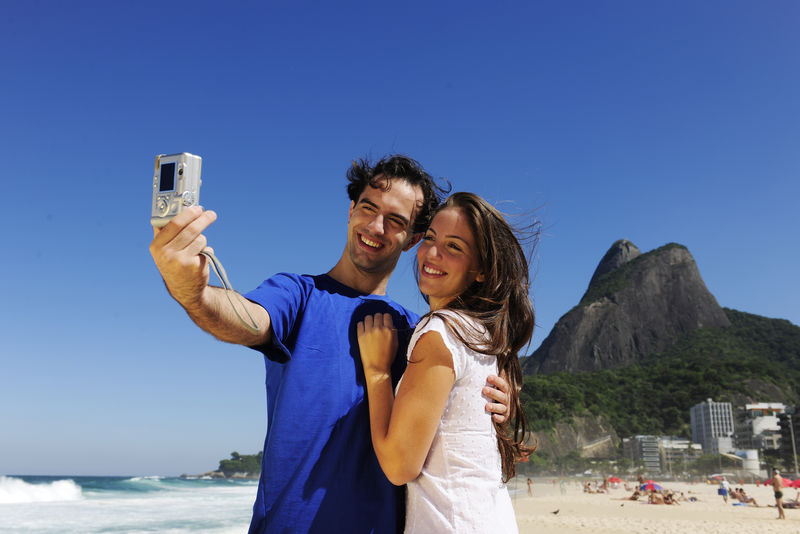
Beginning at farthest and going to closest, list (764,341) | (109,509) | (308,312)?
(764,341)
(109,509)
(308,312)

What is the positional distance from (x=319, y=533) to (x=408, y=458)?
37 centimetres

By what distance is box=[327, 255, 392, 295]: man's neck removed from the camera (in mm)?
2264

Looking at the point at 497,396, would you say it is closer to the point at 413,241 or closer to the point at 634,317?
the point at 413,241

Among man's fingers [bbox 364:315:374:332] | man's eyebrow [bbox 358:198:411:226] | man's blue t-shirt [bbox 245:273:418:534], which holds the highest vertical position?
man's eyebrow [bbox 358:198:411:226]

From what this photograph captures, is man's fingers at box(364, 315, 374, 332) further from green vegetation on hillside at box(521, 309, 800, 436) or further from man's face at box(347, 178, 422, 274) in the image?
green vegetation on hillside at box(521, 309, 800, 436)

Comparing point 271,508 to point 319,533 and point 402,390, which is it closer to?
point 319,533

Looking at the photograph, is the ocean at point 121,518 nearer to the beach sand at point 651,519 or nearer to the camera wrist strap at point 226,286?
the beach sand at point 651,519

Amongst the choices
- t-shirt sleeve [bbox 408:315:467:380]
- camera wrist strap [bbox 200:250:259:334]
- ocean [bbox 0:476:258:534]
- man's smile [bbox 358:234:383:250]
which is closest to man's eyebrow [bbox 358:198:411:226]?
man's smile [bbox 358:234:383:250]

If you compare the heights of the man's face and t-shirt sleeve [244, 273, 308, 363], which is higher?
the man's face

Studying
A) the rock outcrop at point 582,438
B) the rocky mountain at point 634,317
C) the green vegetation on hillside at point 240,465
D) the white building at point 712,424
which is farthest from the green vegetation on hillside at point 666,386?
the green vegetation on hillside at point 240,465

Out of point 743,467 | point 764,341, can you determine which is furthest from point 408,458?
point 764,341

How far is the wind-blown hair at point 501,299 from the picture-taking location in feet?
6.39

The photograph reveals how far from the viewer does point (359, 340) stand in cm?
191

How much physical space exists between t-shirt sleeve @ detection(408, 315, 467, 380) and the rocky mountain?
11613 cm
